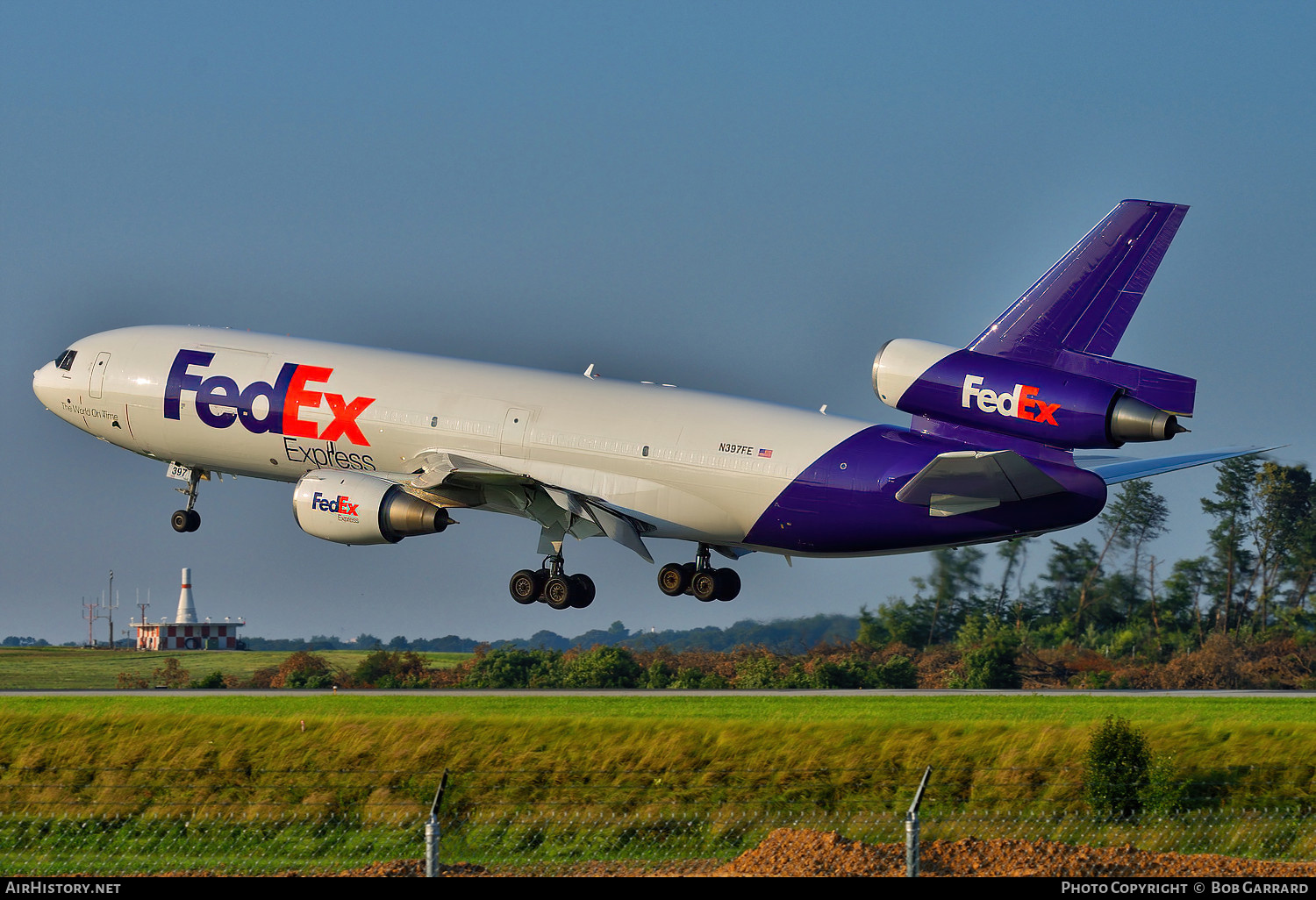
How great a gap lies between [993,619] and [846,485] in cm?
2200

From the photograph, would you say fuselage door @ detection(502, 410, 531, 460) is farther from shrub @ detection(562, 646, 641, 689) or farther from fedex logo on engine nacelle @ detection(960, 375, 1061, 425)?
fedex logo on engine nacelle @ detection(960, 375, 1061, 425)

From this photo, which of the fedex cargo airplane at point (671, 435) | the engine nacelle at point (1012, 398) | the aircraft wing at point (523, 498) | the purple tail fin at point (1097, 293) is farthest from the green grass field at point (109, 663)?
the purple tail fin at point (1097, 293)

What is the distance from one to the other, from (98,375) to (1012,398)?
29.2m

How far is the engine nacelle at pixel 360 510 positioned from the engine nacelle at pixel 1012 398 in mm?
13601

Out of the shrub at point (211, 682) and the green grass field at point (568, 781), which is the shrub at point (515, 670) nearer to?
the shrub at point (211, 682)

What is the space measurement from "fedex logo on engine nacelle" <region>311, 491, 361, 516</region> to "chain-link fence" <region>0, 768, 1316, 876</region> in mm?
10910

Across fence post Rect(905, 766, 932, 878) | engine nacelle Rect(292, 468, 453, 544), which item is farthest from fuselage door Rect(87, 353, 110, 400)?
fence post Rect(905, 766, 932, 878)

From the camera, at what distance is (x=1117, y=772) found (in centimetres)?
2705

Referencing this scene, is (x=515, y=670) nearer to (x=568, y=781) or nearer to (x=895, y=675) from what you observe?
(x=895, y=675)

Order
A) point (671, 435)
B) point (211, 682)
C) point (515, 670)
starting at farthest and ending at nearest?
point (211, 682) → point (515, 670) → point (671, 435)

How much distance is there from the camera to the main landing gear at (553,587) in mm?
41844

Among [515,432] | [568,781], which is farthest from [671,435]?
[568,781]

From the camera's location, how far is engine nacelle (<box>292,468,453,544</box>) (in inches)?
1566

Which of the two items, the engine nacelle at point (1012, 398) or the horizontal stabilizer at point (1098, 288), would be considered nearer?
the engine nacelle at point (1012, 398)
